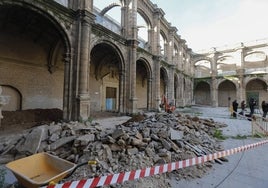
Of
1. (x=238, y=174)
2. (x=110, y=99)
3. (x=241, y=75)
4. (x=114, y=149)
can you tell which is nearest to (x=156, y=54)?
(x=110, y=99)

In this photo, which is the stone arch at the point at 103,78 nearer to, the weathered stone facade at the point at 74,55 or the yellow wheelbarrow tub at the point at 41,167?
the weathered stone facade at the point at 74,55

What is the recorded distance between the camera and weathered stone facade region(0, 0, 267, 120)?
9109mm

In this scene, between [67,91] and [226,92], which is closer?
[67,91]

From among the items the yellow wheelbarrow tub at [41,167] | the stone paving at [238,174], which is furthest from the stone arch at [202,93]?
the yellow wheelbarrow tub at [41,167]

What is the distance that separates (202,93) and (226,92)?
15.4 feet

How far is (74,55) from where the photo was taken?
9344 mm

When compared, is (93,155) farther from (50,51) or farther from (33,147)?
(50,51)

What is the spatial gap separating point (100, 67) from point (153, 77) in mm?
5803

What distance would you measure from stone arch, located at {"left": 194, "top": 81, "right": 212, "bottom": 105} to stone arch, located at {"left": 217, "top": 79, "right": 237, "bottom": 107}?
6.97ft

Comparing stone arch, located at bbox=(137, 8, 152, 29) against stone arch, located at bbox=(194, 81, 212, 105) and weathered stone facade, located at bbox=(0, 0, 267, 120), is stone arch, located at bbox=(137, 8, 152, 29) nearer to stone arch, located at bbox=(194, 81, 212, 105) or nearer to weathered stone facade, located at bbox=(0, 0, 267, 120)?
weathered stone facade, located at bbox=(0, 0, 267, 120)

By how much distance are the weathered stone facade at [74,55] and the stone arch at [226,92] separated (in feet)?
62.1

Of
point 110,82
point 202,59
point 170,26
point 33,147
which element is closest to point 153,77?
point 110,82

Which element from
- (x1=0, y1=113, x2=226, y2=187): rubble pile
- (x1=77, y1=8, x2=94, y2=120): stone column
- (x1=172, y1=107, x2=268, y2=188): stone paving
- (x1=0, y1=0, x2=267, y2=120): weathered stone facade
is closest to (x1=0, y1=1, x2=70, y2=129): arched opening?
(x1=0, y1=0, x2=267, y2=120): weathered stone facade

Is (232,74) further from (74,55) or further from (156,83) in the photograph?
(74,55)
